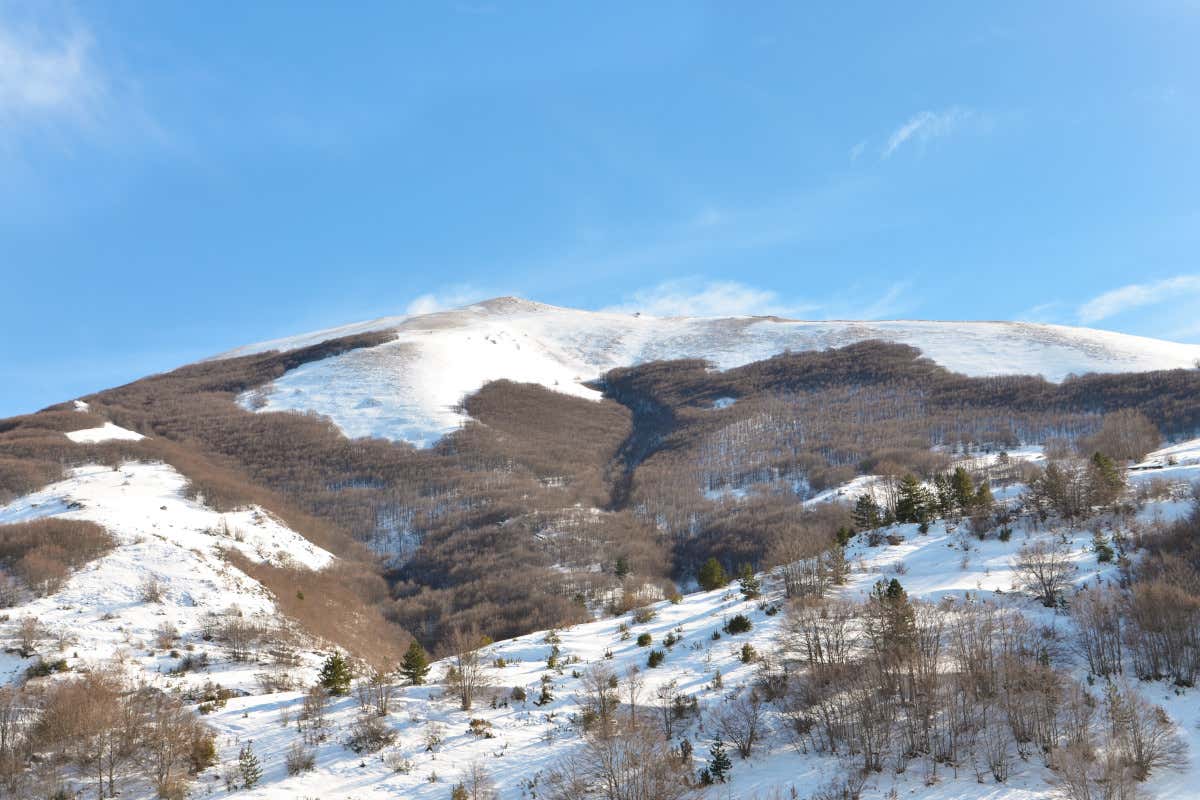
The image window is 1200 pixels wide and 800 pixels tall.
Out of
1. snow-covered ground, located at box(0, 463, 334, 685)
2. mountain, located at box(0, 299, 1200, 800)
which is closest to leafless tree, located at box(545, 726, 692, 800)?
mountain, located at box(0, 299, 1200, 800)

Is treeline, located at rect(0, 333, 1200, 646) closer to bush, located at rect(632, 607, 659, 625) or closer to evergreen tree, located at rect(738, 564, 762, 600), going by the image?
evergreen tree, located at rect(738, 564, 762, 600)

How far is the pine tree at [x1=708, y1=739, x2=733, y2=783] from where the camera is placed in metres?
21.3

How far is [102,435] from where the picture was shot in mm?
81938

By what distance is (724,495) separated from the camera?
8225 centimetres

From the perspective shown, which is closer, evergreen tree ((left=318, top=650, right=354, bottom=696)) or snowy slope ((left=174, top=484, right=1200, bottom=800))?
snowy slope ((left=174, top=484, right=1200, bottom=800))

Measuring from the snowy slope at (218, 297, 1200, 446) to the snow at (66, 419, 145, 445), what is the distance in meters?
24.4

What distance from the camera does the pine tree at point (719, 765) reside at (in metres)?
21.3

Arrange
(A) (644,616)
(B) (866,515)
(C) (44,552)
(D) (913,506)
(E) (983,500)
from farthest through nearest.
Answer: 1. (B) (866,515)
2. (D) (913,506)
3. (E) (983,500)
4. (C) (44,552)
5. (A) (644,616)

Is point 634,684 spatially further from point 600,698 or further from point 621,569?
point 621,569

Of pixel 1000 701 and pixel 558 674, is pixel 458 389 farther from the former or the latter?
pixel 1000 701

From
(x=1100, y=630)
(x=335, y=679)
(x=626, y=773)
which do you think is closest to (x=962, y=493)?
(x=1100, y=630)

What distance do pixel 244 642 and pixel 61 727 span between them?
46.8ft

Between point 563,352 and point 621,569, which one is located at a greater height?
point 563,352

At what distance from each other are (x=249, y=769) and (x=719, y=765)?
49.1 feet
